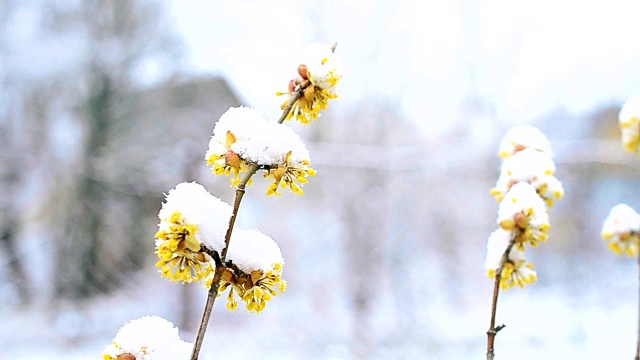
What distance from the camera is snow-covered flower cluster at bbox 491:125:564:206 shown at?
1.41 ft

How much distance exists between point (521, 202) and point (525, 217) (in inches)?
0.4

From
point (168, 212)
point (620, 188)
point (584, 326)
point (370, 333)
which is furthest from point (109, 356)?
point (620, 188)

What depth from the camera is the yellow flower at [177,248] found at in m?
0.24

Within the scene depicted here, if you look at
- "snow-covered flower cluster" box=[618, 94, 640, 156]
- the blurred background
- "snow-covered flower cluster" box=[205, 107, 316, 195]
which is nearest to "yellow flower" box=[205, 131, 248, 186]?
"snow-covered flower cluster" box=[205, 107, 316, 195]

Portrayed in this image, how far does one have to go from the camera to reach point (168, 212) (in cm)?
25

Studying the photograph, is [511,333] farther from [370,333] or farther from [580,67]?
[580,67]

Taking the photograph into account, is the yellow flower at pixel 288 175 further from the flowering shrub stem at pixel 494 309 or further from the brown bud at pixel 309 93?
the flowering shrub stem at pixel 494 309

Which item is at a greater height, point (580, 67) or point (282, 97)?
point (580, 67)

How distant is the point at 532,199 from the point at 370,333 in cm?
275

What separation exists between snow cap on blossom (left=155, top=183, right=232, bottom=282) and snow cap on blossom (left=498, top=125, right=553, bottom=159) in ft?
0.88

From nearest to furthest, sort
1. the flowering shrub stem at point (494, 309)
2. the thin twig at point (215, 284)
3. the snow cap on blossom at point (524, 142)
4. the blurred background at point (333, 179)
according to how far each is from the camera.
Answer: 1. the thin twig at point (215, 284)
2. the flowering shrub stem at point (494, 309)
3. the snow cap on blossom at point (524, 142)
4. the blurred background at point (333, 179)

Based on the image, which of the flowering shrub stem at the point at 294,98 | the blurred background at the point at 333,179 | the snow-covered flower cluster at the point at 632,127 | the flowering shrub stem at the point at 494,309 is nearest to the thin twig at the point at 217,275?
the flowering shrub stem at the point at 294,98

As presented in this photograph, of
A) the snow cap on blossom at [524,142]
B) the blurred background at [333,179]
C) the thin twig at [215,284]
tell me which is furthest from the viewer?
the blurred background at [333,179]

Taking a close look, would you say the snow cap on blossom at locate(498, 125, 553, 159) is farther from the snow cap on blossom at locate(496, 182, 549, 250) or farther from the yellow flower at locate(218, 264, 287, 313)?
the yellow flower at locate(218, 264, 287, 313)
